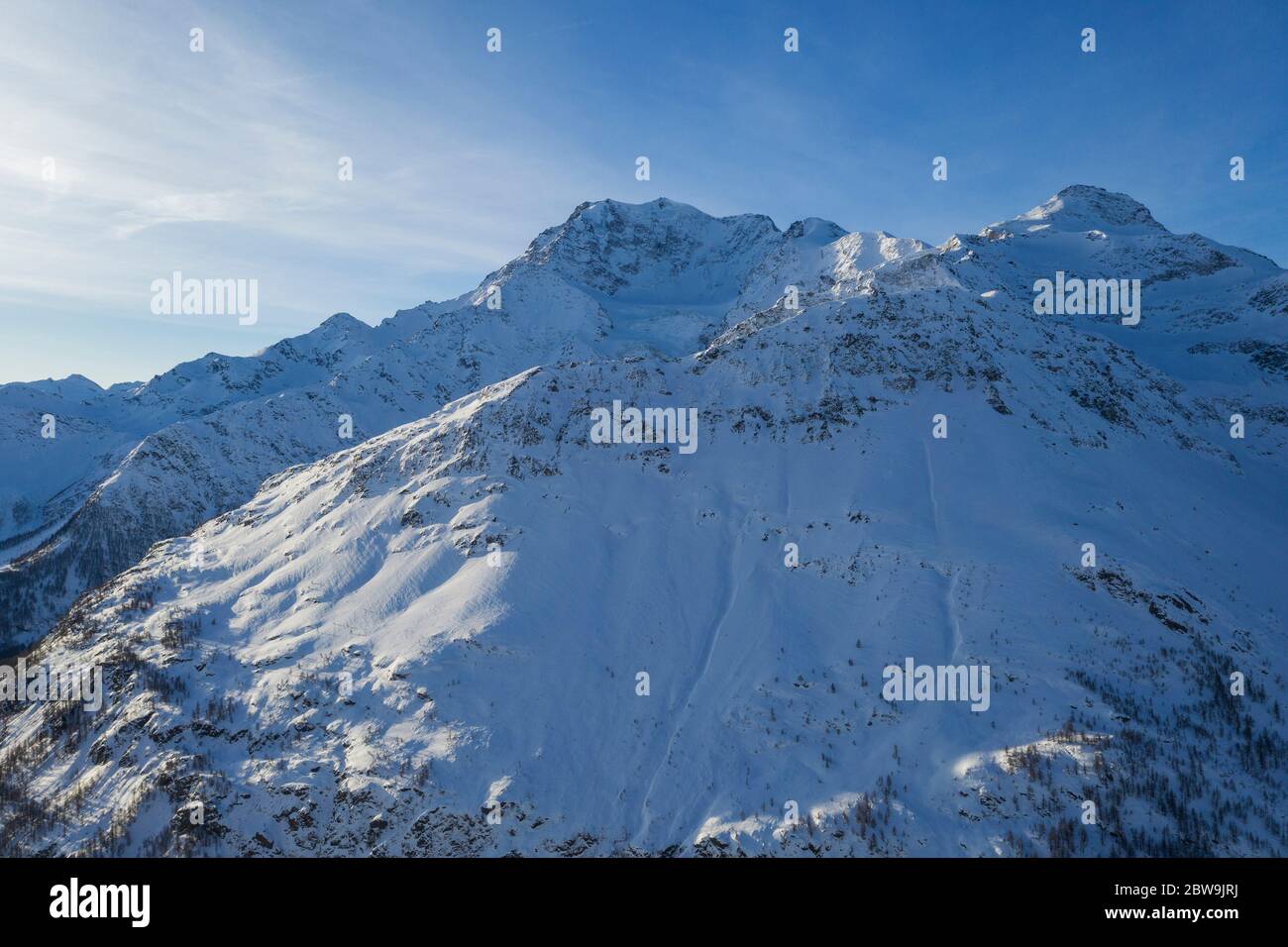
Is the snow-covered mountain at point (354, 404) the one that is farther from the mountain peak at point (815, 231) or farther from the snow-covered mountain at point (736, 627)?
→ the snow-covered mountain at point (736, 627)

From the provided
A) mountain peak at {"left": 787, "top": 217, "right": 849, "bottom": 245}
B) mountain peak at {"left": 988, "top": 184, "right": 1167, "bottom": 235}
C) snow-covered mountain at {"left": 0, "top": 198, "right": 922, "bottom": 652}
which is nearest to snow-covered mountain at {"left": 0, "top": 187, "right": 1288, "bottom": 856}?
snow-covered mountain at {"left": 0, "top": 198, "right": 922, "bottom": 652}

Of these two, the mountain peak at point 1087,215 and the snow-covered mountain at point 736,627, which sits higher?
the mountain peak at point 1087,215

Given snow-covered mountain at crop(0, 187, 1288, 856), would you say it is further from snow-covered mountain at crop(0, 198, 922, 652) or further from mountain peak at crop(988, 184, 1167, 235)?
mountain peak at crop(988, 184, 1167, 235)

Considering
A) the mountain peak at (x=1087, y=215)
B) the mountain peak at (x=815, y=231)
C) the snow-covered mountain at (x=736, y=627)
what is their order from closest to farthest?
the snow-covered mountain at (x=736, y=627), the mountain peak at (x=1087, y=215), the mountain peak at (x=815, y=231)

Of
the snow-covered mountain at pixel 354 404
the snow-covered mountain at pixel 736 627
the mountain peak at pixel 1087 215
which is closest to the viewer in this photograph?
the snow-covered mountain at pixel 736 627

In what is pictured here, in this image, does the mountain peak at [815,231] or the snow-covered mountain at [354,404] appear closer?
the snow-covered mountain at [354,404]

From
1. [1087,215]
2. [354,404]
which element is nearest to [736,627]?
[354,404]

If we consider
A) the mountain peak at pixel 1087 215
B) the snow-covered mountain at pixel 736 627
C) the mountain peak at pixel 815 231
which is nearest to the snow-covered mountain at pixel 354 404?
the mountain peak at pixel 815 231

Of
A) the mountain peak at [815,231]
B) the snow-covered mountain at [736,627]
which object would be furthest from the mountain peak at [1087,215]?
the snow-covered mountain at [736,627]
